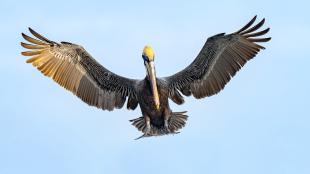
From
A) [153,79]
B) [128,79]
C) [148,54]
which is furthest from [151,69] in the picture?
[128,79]

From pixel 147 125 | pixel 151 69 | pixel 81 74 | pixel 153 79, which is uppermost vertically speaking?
pixel 81 74

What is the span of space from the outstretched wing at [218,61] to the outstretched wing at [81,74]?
103 cm

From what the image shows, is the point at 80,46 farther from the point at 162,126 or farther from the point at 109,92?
the point at 162,126

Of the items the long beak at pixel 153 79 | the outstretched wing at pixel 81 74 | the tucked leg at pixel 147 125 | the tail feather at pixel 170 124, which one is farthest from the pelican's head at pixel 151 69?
the outstretched wing at pixel 81 74

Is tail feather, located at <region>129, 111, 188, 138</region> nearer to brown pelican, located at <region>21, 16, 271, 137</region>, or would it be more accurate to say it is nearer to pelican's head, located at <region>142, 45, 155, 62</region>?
brown pelican, located at <region>21, 16, 271, 137</region>

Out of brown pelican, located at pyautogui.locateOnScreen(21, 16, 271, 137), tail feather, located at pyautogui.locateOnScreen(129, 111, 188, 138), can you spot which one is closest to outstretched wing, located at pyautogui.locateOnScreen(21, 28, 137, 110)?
brown pelican, located at pyautogui.locateOnScreen(21, 16, 271, 137)

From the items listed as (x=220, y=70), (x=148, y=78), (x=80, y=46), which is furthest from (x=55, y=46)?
(x=220, y=70)

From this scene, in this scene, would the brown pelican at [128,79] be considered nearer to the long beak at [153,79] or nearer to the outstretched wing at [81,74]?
the outstretched wing at [81,74]

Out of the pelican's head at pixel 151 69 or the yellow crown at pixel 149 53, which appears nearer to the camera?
the pelican's head at pixel 151 69

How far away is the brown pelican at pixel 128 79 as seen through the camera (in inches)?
758

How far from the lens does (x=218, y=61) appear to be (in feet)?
64.5

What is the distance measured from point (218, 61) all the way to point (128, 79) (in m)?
1.86

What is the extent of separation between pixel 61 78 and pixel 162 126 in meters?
2.29

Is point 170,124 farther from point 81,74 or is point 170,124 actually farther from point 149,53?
point 81,74
